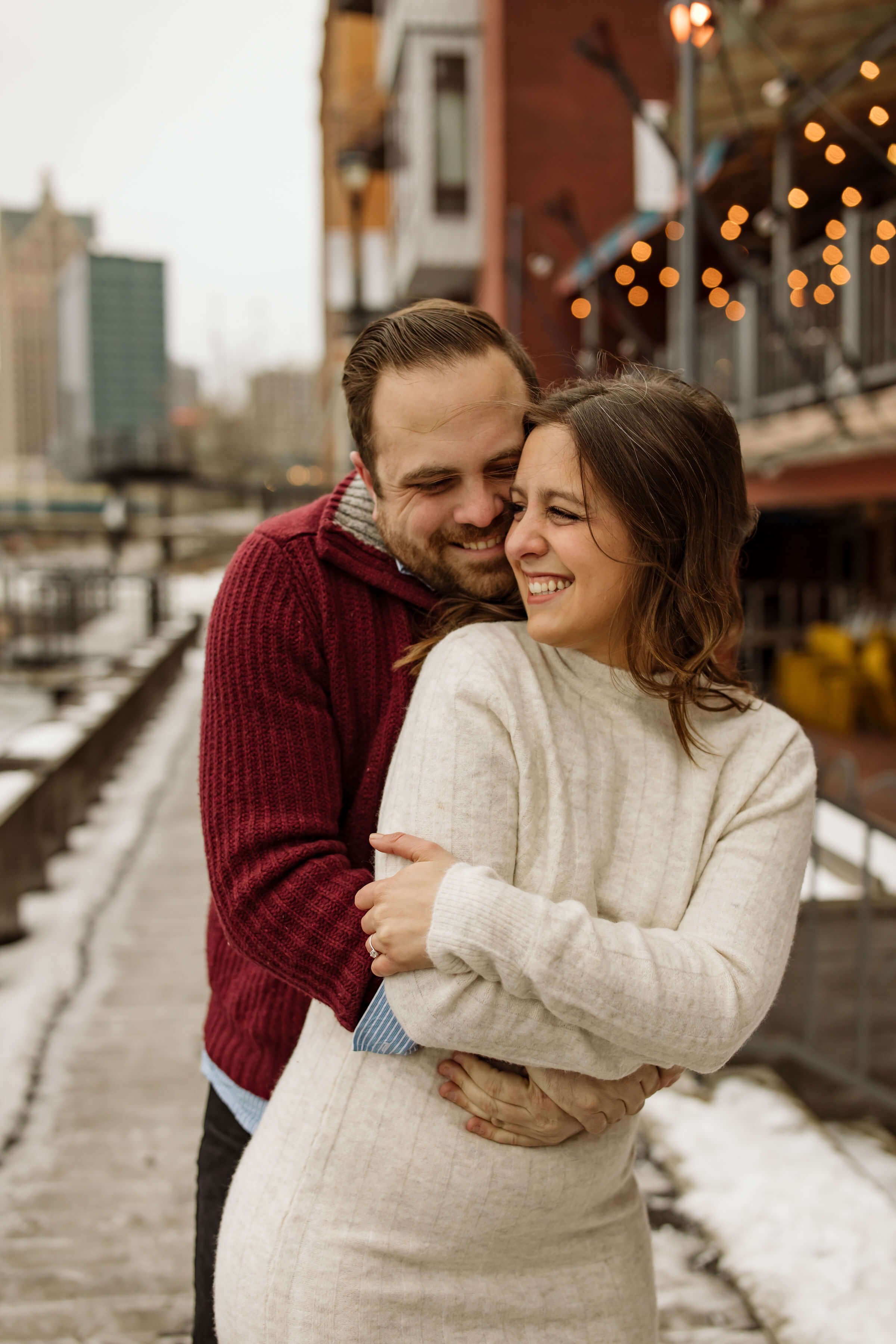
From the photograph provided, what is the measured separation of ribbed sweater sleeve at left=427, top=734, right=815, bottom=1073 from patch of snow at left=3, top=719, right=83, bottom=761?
5.61 metres

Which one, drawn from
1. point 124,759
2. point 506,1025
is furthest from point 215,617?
point 124,759

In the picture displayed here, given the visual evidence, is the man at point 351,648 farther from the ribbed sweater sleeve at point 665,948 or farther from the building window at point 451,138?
the building window at point 451,138

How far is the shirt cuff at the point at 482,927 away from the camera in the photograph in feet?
4.35

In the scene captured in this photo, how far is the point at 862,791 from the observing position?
828cm

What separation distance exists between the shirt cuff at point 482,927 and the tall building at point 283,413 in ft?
199

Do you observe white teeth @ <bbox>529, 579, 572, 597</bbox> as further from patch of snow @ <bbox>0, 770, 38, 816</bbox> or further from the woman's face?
patch of snow @ <bbox>0, 770, 38, 816</bbox>

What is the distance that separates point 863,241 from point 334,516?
25.3 ft

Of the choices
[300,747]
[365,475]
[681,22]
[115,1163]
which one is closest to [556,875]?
[300,747]

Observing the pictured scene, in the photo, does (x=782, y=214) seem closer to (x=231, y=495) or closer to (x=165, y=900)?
(x=165, y=900)

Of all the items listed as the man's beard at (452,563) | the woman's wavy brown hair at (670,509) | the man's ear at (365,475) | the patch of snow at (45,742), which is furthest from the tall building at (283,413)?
the woman's wavy brown hair at (670,509)

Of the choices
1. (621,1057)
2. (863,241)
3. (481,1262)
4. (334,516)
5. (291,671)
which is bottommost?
(481,1262)

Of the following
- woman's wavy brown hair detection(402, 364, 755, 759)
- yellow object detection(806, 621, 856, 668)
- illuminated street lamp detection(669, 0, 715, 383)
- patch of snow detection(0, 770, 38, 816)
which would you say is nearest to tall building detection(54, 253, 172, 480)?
yellow object detection(806, 621, 856, 668)

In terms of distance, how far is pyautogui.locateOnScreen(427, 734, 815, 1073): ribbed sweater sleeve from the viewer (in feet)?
4.36

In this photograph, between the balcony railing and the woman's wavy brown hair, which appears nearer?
the woman's wavy brown hair
